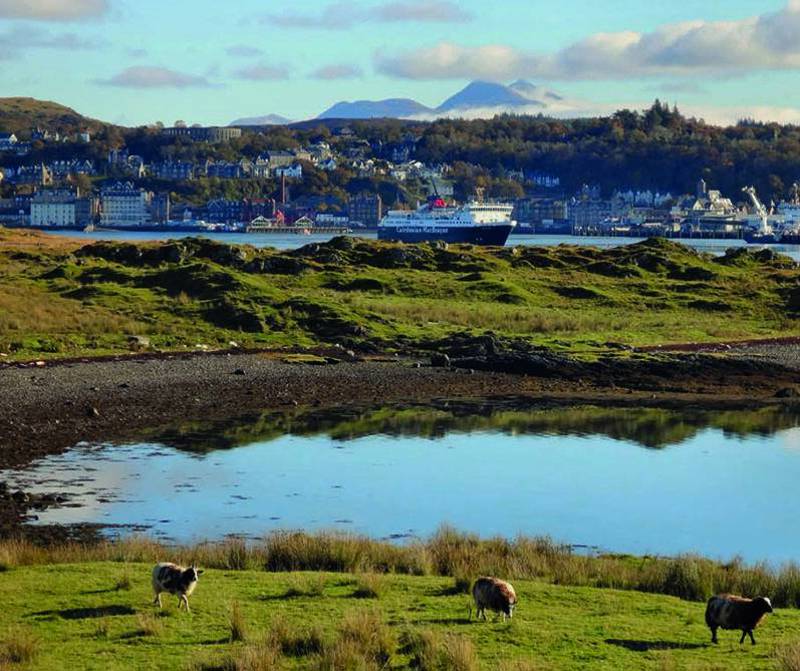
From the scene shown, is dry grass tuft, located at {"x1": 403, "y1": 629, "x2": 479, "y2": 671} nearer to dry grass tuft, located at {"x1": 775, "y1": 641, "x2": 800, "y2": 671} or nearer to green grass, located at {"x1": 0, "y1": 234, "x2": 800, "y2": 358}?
dry grass tuft, located at {"x1": 775, "y1": 641, "x2": 800, "y2": 671}

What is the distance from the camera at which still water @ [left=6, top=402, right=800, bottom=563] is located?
20250mm

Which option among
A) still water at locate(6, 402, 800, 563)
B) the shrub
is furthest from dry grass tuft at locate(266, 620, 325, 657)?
still water at locate(6, 402, 800, 563)

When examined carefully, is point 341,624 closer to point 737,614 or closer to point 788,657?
point 737,614

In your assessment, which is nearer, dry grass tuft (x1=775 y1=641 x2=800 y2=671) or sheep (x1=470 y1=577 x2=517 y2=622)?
dry grass tuft (x1=775 y1=641 x2=800 y2=671)

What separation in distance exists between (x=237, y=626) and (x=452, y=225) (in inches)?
6035

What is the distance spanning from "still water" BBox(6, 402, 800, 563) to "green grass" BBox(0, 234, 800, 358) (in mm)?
11090

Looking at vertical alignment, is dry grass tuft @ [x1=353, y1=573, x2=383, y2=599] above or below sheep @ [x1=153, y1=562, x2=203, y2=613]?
below

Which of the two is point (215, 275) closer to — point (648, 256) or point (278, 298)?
point (278, 298)

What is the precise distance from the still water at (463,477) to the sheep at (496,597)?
21.0ft

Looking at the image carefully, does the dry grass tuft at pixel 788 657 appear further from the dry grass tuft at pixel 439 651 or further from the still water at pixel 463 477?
the still water at pixel 463 477

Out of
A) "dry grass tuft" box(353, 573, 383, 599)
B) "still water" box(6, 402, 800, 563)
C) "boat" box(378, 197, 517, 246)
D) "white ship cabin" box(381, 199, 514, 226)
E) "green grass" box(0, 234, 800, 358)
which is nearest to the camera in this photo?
"dry grass tuft" box(353, 573, 383, 599)

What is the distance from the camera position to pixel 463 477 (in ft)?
82.1

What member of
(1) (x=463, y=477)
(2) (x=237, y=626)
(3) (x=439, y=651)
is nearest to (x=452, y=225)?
(1) (x=463, y=477)

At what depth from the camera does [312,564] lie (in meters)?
15.4
